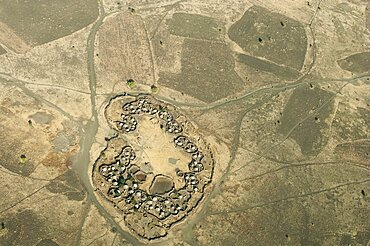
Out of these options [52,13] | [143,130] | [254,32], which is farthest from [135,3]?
[143,130]

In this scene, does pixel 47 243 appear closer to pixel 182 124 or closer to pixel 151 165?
pixel 151 165

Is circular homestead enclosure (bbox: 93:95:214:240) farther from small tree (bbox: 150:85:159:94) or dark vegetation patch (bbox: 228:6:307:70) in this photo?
dark vegetation patch (bbox: 228:6:307:70)

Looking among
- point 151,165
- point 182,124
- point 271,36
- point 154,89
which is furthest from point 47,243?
point 271,36

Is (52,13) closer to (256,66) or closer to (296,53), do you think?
(256,66)

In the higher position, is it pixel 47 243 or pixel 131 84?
pixel 131 84

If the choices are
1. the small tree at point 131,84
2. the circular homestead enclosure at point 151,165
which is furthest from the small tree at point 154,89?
the small tree at point 131,84

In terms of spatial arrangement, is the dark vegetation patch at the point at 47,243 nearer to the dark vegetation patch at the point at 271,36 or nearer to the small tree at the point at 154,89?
the small tree at the point at 154,89

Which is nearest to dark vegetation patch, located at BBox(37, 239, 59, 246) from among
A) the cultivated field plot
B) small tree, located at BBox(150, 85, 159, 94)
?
the cultivated field plot
